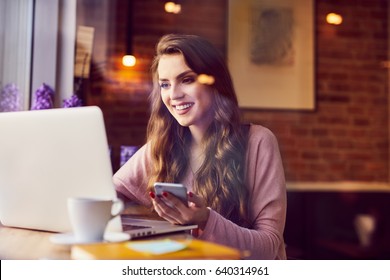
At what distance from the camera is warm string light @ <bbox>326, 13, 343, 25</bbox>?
4.60 feet

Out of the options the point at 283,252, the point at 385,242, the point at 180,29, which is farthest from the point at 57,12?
the point at 385,242

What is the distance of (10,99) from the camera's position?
1372 mm

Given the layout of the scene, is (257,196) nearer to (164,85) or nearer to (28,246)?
(164,85)

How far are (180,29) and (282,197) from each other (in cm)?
60

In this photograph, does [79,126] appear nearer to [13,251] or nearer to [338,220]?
[13,251]

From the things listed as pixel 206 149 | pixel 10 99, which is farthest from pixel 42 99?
pixel 206 149

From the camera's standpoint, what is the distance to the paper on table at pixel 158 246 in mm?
641

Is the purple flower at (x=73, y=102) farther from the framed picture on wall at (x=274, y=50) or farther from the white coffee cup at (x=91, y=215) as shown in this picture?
the white coffee cup at (x=91, y=215)

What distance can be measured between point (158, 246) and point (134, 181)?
1.38ft

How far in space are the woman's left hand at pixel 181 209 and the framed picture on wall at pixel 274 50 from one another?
1.90ft

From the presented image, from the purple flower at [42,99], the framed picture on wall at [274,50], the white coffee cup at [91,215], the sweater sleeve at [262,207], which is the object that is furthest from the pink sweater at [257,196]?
the purple flower at [42,99]

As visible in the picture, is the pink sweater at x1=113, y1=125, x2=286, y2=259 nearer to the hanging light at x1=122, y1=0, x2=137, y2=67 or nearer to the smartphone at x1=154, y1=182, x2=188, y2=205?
the smartphone at x1=154, y1=182, x2=188, y2=205

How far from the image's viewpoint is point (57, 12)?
4.62 ft

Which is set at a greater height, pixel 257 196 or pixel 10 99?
pixel 10 99
